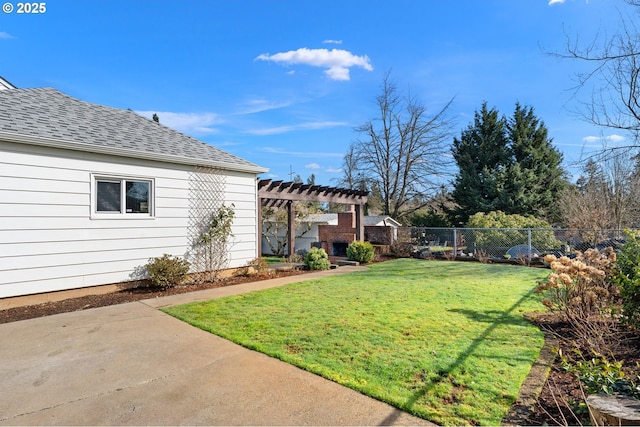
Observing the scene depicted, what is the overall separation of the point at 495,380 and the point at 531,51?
587cm

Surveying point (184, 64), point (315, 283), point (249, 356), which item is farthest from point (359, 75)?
point (249, 356)

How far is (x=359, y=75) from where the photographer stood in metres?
15.4

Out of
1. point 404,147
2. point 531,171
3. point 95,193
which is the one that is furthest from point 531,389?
point 404,147

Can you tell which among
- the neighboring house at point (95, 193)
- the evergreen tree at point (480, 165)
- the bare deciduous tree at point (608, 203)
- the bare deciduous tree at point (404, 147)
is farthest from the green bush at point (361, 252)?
the bare deciduous tree at point (404, 147)

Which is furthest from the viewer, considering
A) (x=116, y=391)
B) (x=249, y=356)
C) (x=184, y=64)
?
(x=184, y=64)

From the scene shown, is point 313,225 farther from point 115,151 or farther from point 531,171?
point 531,171

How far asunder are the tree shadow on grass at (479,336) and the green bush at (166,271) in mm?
5899

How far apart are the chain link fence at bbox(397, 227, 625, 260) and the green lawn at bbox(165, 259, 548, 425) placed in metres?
4.57

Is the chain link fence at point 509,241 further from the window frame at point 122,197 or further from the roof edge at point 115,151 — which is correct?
the window frame at point 122,197

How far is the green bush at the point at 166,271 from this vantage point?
716cm

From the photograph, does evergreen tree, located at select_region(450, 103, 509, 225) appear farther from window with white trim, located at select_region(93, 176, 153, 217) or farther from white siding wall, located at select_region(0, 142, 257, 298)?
window with white trim, located at select_region(93, 176, 153, 217)

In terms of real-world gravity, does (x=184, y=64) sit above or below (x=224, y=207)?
above

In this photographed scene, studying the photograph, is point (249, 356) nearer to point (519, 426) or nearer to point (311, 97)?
point (519, 426)

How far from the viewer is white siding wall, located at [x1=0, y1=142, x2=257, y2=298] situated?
5777 mm
